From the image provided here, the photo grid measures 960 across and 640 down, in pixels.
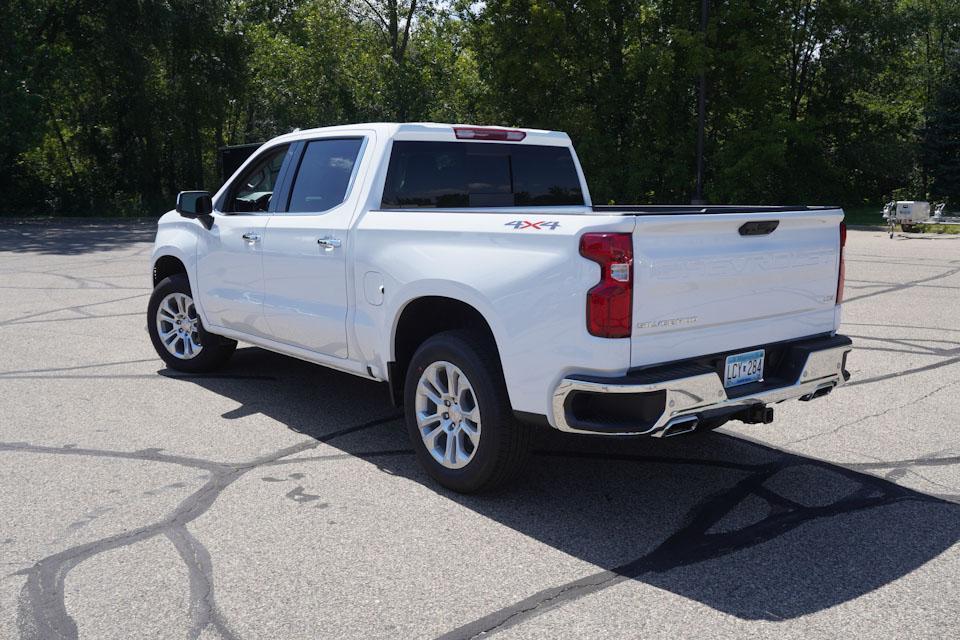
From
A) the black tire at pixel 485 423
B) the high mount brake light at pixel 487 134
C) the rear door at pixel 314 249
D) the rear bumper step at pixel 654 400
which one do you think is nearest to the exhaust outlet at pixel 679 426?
the rear bumper step at pixel 654 400

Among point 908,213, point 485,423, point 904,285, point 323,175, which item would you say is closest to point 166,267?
point 323,175

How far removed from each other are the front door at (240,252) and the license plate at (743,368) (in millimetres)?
3303

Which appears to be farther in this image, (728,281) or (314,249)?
(314,249)

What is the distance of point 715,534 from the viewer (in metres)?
4.09

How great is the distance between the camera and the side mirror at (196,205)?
6.58 meters

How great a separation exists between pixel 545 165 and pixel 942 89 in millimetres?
35486

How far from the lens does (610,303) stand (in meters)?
3.81

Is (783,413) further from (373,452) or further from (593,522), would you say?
(373,452)

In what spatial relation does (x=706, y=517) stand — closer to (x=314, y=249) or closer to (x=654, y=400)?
(x=654, y=400)

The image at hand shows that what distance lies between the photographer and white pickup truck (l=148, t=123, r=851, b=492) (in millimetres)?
3896

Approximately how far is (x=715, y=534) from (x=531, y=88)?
2762cm

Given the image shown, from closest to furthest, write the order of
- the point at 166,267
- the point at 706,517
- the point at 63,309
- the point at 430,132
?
1. the point at 706,517
2. the point at 430,132
3. the point at 166,267
4. the point at 63,309

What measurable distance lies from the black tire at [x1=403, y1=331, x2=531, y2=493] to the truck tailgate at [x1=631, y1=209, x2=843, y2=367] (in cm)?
75

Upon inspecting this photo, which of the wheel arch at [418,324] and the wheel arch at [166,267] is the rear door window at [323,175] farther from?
the wheel arch at [166,267]
